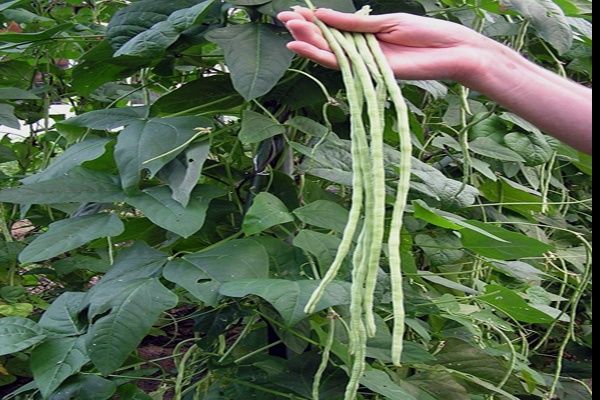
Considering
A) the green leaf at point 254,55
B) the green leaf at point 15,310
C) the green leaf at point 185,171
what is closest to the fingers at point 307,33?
the green leaf at point 254,55

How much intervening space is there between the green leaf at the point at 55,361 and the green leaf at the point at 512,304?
69 cm

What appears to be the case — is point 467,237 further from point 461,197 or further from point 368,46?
point 368,46

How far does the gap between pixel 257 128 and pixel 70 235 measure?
289mm

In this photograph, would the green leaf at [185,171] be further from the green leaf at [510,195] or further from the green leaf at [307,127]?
the green leaf at [510,195]

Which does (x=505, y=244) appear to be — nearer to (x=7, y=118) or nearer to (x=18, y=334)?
(x=18, y=334)

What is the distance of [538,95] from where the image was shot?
0.76 m

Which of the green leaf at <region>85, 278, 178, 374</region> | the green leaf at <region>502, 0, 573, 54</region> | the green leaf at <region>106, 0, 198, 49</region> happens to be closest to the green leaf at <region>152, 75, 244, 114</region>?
the green leaf at <region>106, 0, 198, 49</region>

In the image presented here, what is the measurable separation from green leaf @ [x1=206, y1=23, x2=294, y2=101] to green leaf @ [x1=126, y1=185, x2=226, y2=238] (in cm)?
16

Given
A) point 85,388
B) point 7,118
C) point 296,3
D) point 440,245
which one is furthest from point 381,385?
point 7,118

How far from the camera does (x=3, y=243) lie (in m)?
1.30

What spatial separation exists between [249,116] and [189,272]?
24cm

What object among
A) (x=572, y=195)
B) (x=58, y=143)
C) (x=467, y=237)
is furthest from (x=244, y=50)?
(x=572, y=195)

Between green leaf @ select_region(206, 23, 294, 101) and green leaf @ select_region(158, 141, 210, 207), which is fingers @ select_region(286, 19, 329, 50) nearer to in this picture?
green leaf @ select_region(206, 23, 294, 101)

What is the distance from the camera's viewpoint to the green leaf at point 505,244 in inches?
37.0
